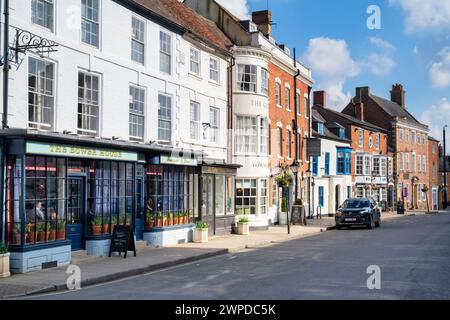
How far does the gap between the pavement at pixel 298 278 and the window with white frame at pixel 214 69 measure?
32.0 ft

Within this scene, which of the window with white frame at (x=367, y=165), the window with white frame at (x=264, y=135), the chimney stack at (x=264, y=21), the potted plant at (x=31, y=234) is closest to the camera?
the potted plant at (x=31, y=234)

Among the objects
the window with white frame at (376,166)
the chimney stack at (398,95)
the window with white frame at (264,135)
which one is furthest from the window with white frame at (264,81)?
the chimney stack at (398,95)

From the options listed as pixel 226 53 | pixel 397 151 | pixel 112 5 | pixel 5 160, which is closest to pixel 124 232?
pixel 5 160

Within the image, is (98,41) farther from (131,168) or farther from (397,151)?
(397,151)

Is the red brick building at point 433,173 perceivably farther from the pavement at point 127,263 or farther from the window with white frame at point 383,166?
the pavement at point 127,263

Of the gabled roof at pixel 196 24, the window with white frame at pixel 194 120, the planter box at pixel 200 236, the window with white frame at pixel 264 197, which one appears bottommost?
the planter box at pixel 200 236

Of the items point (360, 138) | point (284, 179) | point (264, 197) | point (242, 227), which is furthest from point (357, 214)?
point (360, 138)

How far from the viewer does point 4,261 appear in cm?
1294

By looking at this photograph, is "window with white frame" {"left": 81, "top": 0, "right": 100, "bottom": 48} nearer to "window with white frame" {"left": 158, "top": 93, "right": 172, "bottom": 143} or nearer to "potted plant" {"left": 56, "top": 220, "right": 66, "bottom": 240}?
"window with white frame" {"left": 158, "top": 93, "right": 172, "bottom": 143}

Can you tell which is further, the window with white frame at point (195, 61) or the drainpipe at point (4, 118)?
the window with white frame at point (195, 61)

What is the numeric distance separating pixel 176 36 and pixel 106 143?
768cm

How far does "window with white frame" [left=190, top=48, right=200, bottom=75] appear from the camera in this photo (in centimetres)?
2397

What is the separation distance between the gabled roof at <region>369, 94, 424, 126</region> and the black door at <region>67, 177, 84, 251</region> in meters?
50.4

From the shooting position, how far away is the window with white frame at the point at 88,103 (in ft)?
55.7
